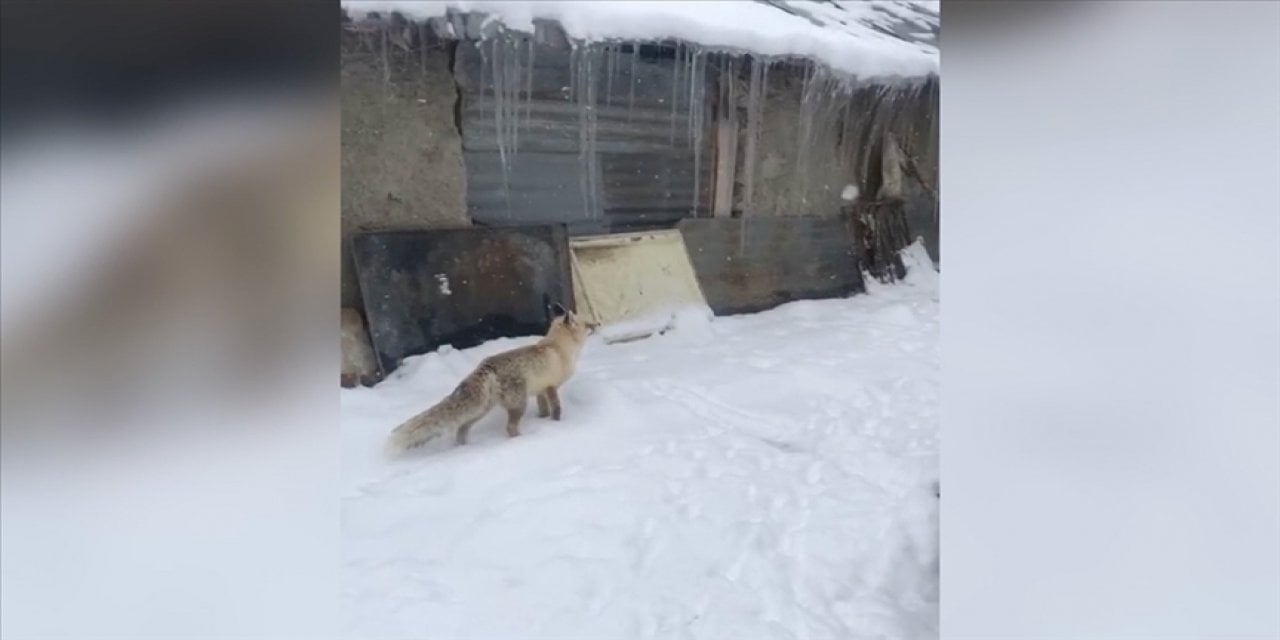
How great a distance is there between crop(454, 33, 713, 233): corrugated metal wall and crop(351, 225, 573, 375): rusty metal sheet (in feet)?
0.12

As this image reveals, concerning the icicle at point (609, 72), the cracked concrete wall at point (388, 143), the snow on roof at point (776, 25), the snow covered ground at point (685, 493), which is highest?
the snow on roof at point (776, 25)

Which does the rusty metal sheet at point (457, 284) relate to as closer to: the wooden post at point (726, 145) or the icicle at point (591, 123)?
the icicle at point (591, 123)

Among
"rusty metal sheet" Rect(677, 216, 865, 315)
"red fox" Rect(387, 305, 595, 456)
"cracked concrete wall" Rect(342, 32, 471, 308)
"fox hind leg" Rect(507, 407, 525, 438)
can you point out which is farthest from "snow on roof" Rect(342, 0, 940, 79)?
"fox hind leg" Rect(507, 407, 525, 438)

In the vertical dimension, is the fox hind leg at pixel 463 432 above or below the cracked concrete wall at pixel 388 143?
below

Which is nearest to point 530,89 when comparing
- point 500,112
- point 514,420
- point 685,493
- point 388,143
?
point 500,112

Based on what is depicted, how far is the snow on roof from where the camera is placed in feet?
3.48

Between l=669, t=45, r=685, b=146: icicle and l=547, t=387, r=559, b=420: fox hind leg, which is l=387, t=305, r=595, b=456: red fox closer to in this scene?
l=547, t=387, r=559, b=420: fox hind leg

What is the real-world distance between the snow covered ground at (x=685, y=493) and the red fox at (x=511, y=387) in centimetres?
1

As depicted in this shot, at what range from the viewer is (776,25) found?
1122 mm

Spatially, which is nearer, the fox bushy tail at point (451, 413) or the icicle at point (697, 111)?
the fox bushy tail at point (451, 413)

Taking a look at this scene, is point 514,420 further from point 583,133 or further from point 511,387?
point 583,133

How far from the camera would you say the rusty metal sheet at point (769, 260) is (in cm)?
109

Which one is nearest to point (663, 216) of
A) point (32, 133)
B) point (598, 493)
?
point (598, 493)

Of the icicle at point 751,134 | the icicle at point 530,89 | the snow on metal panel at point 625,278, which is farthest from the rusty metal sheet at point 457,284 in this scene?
the icicle at point 751,134
